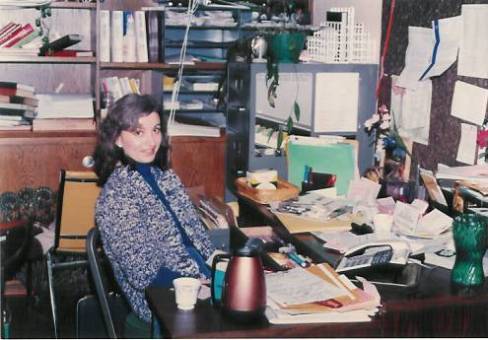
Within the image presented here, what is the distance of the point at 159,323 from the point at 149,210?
65cm

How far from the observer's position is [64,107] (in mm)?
3650

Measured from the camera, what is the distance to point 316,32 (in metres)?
3.48

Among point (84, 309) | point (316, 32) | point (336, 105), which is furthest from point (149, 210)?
point (316, 32)

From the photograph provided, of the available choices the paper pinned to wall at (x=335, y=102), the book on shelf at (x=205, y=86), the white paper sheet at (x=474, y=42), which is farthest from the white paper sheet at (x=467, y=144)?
the book on shelf at (x=205, y=86)

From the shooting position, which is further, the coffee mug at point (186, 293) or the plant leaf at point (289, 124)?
the plant leaf at point (289, 124)

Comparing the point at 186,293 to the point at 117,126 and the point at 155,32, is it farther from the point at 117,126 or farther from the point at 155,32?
the point at 155,32

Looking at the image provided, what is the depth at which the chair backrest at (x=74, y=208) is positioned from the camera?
3.31 m

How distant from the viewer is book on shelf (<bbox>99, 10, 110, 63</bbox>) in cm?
363

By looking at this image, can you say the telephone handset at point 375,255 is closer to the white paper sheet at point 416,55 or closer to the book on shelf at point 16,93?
the white paper sheet at point 416,55

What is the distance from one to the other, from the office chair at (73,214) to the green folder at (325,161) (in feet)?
2.81

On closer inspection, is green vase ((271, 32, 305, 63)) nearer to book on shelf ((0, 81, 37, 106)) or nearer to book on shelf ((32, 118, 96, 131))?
book on shelf ((32, 118, 96, 131))

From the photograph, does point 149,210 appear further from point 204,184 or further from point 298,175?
point 204,184

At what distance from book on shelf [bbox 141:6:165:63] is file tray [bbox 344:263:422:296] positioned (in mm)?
1918

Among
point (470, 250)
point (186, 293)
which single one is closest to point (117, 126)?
point (186, 293)
